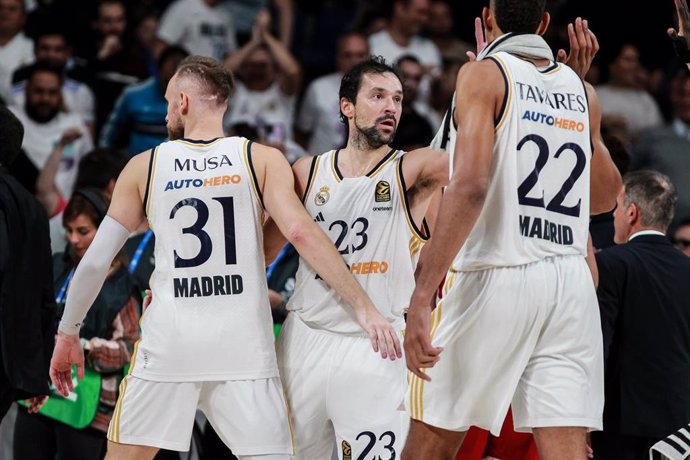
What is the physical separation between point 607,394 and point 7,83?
6.68 meters

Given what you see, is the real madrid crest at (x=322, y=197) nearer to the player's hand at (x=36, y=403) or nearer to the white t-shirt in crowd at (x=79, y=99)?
the player's hand at (x=36, y=403)

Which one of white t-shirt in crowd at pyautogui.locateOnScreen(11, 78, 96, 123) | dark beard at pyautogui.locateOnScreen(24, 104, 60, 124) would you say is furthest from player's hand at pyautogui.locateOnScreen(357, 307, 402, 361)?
white t-shirt in crowd at pyautogui.locateOnScreen(11, 78, 96, 123)

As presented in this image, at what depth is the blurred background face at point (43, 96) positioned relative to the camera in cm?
1047

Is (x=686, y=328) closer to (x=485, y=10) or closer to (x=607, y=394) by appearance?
(x=607, y=394)

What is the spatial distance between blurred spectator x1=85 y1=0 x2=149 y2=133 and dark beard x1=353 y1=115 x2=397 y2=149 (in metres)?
6.21

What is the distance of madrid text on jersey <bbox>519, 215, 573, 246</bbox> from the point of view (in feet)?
15.6

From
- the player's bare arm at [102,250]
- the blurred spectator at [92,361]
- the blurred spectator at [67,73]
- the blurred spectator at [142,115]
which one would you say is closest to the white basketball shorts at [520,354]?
the player's bare arm at [102,250]

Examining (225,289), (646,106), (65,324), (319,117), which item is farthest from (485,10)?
(646,106)

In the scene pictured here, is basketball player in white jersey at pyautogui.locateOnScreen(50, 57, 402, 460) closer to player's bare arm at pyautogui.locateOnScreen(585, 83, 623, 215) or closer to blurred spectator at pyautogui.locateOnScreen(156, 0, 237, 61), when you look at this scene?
player's bare arm at pyautogui.locateOnScreen(585, 83, 623, 215)

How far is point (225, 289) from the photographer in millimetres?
5473

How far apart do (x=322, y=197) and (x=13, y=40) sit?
665 centimetres

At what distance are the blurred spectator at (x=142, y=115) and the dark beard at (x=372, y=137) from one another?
16.2ft

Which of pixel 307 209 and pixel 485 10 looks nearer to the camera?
pixel 485 10

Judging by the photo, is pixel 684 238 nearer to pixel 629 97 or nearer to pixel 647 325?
pixel 647 325
